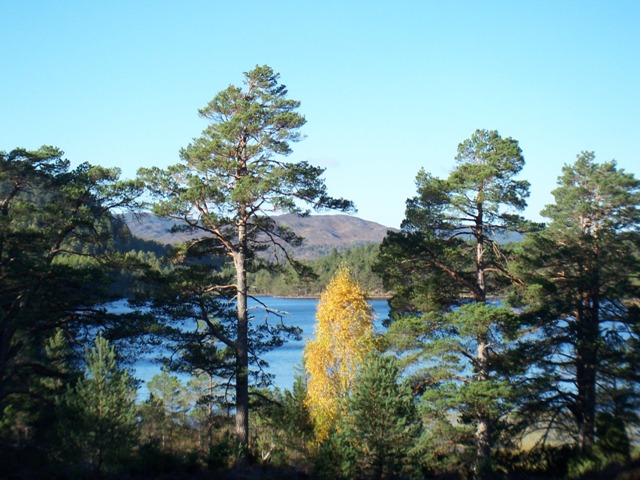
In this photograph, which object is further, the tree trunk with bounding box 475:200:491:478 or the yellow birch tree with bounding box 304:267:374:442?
the yellow birch tree with bounding box 304:267:374:442

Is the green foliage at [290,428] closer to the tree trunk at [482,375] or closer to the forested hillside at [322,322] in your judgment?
the forested hillside at [322,322]

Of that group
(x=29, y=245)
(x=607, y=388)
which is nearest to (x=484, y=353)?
(x=607, y=388)

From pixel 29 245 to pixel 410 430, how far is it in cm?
1136

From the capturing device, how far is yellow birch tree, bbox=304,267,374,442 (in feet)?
57.9

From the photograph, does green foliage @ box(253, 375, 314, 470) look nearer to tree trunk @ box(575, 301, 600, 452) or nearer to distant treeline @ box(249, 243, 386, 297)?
tree trunk @ box(575, 301, 600, 452)

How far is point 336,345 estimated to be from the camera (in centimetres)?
1769

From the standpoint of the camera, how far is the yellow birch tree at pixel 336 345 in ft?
57.9

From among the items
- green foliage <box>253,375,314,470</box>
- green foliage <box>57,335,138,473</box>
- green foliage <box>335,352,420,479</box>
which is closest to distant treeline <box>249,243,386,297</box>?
green foliage <box>253,375,314,470</box>

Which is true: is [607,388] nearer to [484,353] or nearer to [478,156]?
[484,353]

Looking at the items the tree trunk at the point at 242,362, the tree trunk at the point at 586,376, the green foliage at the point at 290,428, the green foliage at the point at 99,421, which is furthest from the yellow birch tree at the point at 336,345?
the tree trunk at the point at 586,376

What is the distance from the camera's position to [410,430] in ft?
48.4

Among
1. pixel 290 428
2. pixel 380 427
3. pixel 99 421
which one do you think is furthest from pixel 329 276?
pixel 99 421

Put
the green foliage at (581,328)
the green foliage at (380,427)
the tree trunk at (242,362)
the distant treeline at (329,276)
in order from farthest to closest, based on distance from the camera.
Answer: the distant treeline at (329,276) < the tree trunk at (242,362) < the green foliage at (581,328) < the green foliage at (380,427)

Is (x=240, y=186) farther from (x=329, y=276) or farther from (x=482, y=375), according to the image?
(x=329, y=276)
